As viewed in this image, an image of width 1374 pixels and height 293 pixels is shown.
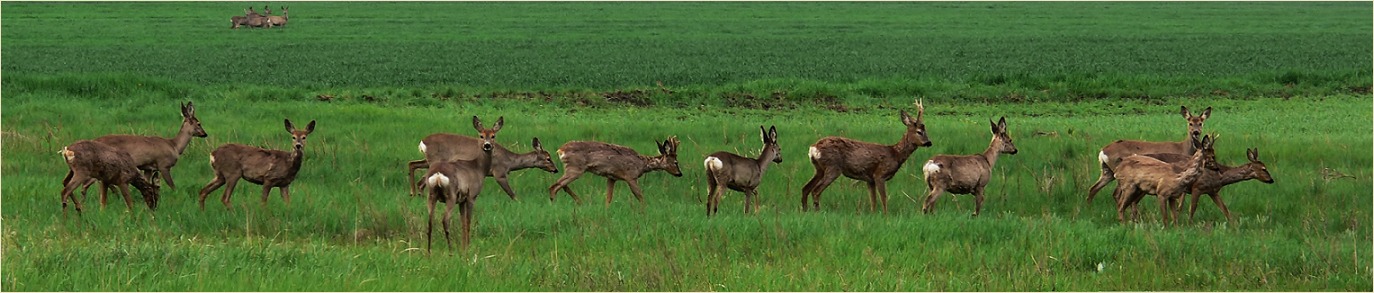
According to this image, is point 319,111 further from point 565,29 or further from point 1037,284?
point 565,29

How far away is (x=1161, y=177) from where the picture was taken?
41.1 ft

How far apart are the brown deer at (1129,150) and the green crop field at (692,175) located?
0.25 m

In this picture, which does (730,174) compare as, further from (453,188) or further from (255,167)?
(255,167)

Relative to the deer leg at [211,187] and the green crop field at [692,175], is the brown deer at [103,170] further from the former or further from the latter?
the deer leg at [211,187]

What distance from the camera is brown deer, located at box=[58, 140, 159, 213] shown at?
1183cm

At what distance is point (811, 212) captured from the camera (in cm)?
1232

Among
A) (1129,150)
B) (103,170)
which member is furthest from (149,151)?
(1129,150)

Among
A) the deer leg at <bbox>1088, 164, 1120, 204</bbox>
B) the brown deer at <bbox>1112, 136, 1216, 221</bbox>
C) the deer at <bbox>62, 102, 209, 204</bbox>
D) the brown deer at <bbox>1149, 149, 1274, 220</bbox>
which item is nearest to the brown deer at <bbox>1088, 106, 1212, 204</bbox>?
the deer leg at <bbox>1088, 164, 1120, 204</bbox>

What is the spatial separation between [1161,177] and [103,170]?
910 centimetres

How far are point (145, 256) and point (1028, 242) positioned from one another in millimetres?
6208

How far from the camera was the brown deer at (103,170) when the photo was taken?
1183cm

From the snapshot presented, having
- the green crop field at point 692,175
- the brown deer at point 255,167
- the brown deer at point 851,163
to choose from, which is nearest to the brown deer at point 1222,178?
the green crop field at point 692,175

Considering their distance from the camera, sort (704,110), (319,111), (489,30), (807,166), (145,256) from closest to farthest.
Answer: (145,256)
(807,166)
(319,111)
(704,110)
(489,30)

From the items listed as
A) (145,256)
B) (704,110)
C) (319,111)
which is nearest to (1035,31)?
(704,110)
